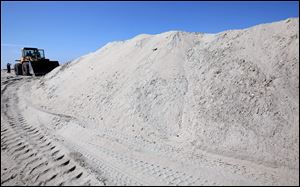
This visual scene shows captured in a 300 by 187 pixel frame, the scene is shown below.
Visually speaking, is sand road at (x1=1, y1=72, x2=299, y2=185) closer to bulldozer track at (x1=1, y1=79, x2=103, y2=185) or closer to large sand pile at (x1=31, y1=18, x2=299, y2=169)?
bulldozer track at (x1=1, y1=79, x2=103, y2=185)

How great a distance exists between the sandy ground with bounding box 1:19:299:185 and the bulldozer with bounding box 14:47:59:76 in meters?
10.3

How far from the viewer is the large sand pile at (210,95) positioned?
6.07 meters

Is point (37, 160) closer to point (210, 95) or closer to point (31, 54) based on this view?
point (210, 95)

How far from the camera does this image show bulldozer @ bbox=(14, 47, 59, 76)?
20641mm

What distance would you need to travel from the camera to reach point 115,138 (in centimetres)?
734

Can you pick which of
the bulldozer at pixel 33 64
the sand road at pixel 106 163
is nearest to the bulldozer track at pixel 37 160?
the sand road at pixel 106 163

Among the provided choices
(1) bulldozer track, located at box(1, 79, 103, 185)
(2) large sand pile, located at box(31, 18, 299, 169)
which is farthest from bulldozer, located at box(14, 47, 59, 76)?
(1) bulldozer track, located at box(1, 79, 103, 185)

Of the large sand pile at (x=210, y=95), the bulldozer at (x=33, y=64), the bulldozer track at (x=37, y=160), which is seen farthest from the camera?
the bulldozer at (x=33, y=64)

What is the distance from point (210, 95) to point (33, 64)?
17.2m

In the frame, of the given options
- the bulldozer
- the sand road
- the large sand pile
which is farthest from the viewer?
the bulldozer

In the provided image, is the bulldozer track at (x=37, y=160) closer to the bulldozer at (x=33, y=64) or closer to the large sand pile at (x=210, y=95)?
the large sand pile at (x=210, y=95)

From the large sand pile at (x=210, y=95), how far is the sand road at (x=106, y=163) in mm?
422

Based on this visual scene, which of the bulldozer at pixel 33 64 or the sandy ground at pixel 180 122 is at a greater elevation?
the bulldozer at pixel 33 64

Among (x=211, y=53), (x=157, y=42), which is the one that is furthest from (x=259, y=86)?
(x=157, y=42)
